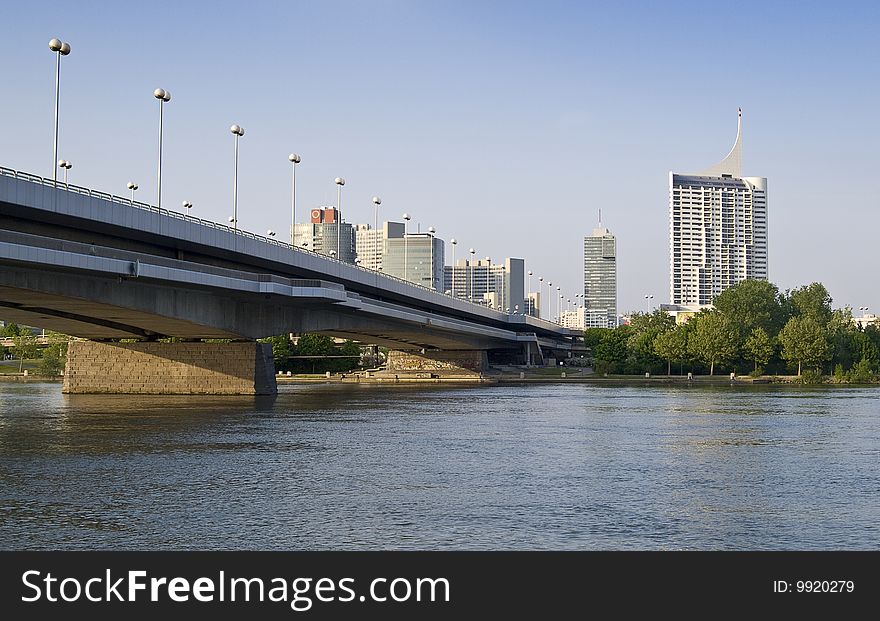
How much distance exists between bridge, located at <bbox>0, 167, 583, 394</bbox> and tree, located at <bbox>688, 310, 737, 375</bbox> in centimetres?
4750

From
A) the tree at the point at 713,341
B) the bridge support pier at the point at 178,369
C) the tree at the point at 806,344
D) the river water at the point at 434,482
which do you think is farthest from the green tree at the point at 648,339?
the river water at the point at 434,482

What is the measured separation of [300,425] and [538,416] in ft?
49.1

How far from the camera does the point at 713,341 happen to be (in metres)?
135

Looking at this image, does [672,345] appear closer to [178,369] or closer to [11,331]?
[178,369]

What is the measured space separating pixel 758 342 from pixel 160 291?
93026 mm

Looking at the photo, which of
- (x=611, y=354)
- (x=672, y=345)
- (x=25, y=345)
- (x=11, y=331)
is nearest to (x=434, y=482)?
(x=672, y=345)

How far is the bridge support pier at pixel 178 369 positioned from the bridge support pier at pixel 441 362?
62.3 metres

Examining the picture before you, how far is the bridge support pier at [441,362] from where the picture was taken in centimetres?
13962

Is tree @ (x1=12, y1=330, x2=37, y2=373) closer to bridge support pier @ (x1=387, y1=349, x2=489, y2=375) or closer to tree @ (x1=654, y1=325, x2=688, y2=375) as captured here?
bridge support pier @ (x1=387, y1=349, x2=489, y2=375)

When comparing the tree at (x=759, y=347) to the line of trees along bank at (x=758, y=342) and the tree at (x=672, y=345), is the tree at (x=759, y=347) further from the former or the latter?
the tree at (x=672, y=345)

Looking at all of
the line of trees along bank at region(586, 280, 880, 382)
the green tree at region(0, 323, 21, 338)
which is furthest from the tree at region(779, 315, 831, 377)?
the green tree at region(0, 323, 21, 338)

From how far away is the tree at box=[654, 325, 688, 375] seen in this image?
140m
